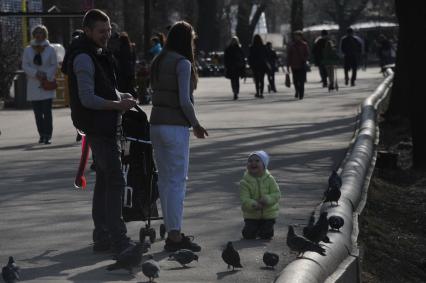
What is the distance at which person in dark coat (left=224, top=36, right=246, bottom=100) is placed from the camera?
32.8 meters

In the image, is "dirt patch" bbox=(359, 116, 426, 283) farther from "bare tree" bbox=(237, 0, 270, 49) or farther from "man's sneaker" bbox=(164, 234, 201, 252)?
"bare tree" bbox=(237, 0, 270, 49)

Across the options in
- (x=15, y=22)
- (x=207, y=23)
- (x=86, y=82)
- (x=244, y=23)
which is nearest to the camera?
(x=86, y=82)

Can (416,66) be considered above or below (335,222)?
above

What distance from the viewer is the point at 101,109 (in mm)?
8953

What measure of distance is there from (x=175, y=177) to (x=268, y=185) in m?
0.89

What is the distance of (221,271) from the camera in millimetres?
8625

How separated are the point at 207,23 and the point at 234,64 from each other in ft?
107

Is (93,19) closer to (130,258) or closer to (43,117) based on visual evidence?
(130,258)

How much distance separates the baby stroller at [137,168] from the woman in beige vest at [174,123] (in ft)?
0.68

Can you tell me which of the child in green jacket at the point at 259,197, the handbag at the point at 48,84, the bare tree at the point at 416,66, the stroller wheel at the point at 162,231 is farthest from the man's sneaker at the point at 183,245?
the handbag at the point at 48,84

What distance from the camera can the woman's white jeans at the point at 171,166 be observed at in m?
9.30

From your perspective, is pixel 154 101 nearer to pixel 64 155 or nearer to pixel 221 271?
pixel 221 271

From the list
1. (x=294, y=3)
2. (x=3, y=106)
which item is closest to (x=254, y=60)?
(x=3, y=106)

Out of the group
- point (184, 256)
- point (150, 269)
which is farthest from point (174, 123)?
point (150, 269)
